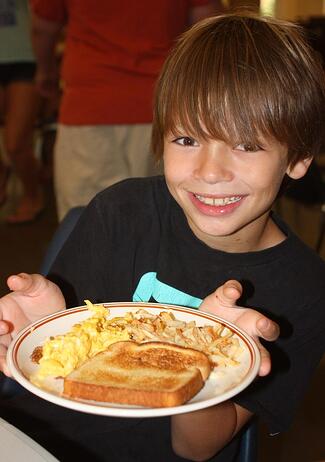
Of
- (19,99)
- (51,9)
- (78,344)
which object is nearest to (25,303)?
(78,344)

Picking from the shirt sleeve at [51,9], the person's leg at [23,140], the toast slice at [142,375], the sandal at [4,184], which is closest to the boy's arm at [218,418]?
the toast slice at [142,375]

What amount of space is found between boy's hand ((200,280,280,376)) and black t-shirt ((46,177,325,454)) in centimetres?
20

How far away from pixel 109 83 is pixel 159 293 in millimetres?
1331

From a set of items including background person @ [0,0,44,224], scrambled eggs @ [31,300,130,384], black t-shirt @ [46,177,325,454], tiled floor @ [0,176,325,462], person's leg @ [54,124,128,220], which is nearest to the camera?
scrambled eggs @ [31,300,130,384]

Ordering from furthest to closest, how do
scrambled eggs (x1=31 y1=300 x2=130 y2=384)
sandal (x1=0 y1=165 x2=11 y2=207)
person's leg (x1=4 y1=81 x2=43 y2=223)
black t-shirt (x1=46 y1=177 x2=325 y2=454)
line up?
sandal (x1=0 y1=165 x2=11 y2=207)
person's leg (x1=4 y1=81 x2=43 y2=223)
black t-shirt (x1=46 y1=177 x2=325 y2=454)
scrambled eggs (x1=31 y1=300 x2=130 y2=384)

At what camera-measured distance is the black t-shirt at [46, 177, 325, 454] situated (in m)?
1.28

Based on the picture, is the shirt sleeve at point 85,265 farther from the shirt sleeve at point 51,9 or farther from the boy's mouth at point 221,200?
the shirt sleeve at point 51,9

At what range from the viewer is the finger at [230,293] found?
1052 millimetres

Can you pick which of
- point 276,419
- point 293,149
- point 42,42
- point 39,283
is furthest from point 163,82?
point 42,42

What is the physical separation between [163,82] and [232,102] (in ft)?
0.61

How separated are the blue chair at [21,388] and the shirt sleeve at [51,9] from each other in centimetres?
136

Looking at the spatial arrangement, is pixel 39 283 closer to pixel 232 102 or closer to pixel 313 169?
pixel 232 102

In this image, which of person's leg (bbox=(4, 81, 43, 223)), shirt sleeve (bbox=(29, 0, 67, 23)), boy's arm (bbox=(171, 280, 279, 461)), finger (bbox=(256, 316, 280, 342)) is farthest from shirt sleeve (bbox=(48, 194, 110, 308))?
person's leg (bbox=(4, 81, 43, 223))

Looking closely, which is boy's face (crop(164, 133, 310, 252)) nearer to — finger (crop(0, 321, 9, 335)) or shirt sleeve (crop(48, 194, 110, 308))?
shirt sleeve (crop(48, 194, 110, 308))
